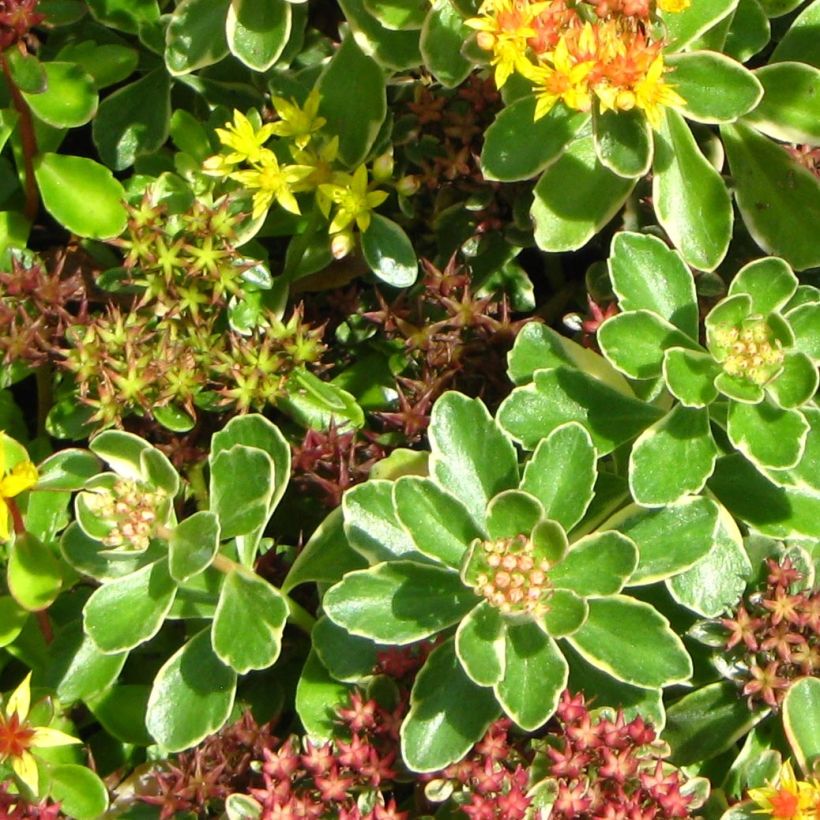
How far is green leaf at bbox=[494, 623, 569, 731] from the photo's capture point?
5.38 feet

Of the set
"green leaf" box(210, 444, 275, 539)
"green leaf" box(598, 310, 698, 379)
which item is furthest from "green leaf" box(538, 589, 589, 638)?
"green leaf" box(210, 444, 275, 539)

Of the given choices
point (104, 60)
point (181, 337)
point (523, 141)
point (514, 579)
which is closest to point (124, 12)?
point (104, 60)

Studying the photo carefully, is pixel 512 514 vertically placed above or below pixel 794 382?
below

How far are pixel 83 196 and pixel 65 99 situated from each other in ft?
0.59

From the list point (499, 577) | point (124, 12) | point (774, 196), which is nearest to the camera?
point (499, 577)

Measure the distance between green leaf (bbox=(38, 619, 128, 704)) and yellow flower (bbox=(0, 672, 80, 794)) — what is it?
6cm

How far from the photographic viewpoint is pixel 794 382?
1.69 meters

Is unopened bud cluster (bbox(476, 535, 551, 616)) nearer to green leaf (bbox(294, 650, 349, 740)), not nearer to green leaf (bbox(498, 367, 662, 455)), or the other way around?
green leaf (bbox(498, 367, 662, 455))

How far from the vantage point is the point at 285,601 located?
1783mm

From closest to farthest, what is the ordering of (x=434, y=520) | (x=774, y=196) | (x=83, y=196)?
(x=434, y=520) < (x=774, y=196) < (x=83, y=196)

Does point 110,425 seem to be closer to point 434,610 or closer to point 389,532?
point 389,532

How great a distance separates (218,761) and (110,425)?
59 centimetres

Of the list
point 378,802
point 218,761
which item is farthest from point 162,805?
point 378,802

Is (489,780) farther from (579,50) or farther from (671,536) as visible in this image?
(579,50)
